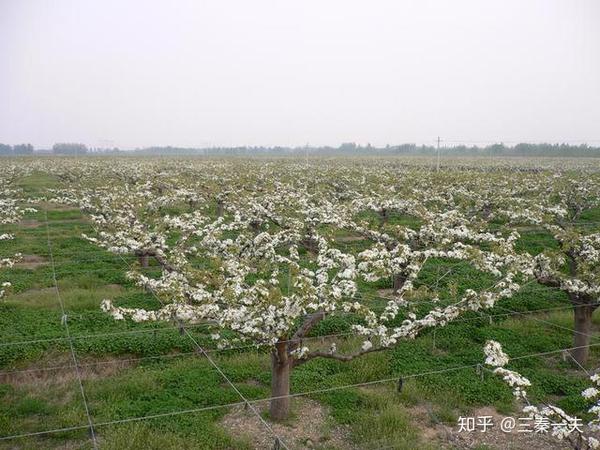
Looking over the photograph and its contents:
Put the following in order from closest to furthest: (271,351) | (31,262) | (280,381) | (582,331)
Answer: (271,351), (280,381), (582,331), (31,262)

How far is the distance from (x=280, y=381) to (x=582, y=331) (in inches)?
324

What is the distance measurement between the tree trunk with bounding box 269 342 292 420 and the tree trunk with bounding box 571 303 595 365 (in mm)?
7761

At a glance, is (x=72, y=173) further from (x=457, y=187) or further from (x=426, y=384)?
(x=426, y=384)

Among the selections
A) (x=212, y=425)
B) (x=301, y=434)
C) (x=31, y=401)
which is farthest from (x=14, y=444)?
(x=301, y=434)

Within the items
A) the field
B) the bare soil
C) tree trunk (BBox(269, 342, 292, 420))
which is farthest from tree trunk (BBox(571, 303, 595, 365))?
the bare soil

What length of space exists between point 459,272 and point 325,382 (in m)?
10.0

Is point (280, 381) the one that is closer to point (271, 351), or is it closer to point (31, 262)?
point (271, 351)

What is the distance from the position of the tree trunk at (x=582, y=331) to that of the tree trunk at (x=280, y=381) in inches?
306

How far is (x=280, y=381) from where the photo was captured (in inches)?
378

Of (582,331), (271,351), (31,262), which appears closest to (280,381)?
(271,351)

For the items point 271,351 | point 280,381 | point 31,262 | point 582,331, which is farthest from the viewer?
point 31,262

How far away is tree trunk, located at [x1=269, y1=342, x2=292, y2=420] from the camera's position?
367 inches

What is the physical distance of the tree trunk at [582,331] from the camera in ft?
40.3

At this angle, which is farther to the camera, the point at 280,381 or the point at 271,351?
the point at 280,381
